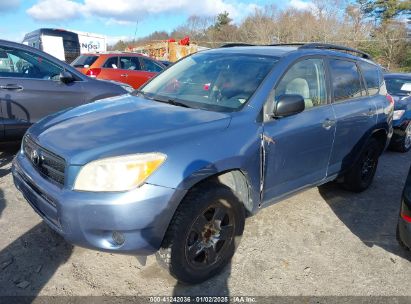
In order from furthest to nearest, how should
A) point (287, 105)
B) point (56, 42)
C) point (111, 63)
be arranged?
1. point (56, 42)
2. point (111, 63)
3. point (287, 105)

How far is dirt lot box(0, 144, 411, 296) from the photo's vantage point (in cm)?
277

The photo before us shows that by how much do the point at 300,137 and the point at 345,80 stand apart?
121 centimetres

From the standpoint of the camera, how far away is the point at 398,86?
7.61 m

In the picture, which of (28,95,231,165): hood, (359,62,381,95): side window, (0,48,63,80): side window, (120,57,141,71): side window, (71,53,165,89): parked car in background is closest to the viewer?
(28,95,231,165): hood

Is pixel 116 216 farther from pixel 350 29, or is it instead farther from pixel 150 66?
pixel 350 29

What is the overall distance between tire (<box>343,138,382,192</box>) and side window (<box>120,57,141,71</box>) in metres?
8.01

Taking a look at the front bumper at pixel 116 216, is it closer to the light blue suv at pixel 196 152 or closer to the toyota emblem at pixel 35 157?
the light blue suv at pixel 196 152

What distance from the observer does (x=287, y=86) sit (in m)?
3.37

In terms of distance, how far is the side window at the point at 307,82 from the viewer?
3361 millimetres

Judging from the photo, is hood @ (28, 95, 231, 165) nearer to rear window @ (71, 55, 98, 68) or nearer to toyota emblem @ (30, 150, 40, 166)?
toyota emblem @ (30, 150, 40, 166)

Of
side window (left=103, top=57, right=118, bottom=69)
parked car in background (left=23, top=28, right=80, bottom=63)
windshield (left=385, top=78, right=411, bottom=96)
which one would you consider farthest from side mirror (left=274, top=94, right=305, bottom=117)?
parked car in background (left=23, top=28, right=80, bottom=63)

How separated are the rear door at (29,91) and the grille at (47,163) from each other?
2.43 meters

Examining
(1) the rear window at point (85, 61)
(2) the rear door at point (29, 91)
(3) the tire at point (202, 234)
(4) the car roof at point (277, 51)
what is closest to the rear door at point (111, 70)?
(1) the rear window at point (85, 61)

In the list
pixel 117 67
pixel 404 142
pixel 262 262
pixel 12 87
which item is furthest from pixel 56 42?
pixel 262 262
